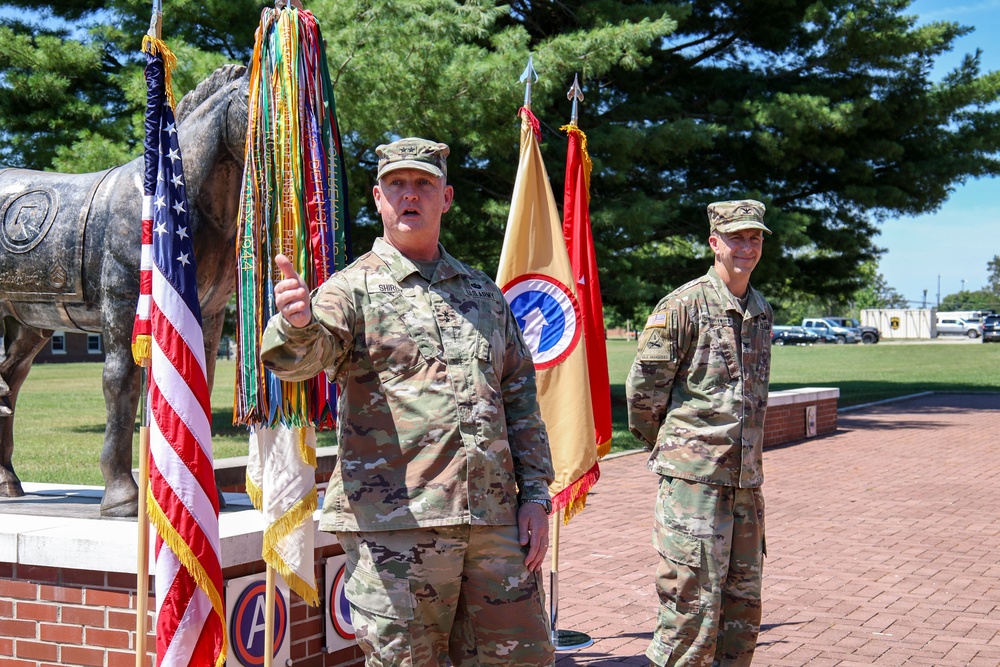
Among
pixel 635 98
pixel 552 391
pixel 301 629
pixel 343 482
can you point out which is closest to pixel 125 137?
pixel 635 98

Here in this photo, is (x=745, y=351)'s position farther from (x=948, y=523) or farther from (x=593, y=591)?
(x=948, y=523)

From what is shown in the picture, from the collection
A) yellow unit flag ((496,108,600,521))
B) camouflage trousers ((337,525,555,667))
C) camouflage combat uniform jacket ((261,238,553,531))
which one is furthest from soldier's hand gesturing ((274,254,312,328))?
yellow unit flag ((496,108,600,521))

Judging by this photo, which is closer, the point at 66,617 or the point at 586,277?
the point at 66,617

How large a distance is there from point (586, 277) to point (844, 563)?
10.6ft

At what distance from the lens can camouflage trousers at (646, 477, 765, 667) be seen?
436 centimetres

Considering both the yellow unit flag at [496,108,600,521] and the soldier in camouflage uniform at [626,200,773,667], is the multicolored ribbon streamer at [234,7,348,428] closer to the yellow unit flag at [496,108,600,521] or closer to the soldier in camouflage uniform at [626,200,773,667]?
the soldier in camouflage uniform at [626,200,773,667]

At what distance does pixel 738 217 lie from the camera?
15.2 ft

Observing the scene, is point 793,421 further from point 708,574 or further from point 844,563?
point 708,574

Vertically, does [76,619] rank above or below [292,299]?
below

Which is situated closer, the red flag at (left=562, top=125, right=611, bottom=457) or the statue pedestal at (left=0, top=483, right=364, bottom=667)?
the statue pedestal at (left=0, top=483, right=364, bottom=667)

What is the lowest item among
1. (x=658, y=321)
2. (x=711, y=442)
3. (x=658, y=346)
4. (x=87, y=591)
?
(x=87, y=591)

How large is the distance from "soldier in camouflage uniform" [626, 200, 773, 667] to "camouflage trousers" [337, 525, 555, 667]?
129 centimetres

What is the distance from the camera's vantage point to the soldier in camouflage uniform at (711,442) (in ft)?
14.4

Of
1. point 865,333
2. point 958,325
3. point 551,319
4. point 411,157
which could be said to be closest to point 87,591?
point 411,157
